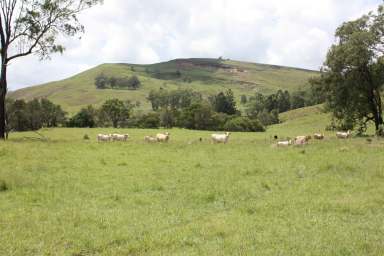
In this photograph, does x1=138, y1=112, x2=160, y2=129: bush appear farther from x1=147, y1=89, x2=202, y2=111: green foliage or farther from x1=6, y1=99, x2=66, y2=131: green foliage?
Answer: x1=147, y1=89, x2=202, y2=111: green foliage

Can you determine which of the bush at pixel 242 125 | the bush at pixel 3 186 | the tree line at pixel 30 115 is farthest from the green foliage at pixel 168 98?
the bush at pixel 3 186

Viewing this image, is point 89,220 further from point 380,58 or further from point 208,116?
point 208,116

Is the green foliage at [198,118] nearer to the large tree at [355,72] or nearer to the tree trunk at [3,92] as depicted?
the large tree at [355,72]

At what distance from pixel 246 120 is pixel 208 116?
27.7ft

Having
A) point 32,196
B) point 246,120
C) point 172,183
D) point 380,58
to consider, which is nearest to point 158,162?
point 172,183

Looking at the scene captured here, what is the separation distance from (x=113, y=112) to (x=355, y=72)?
237ft

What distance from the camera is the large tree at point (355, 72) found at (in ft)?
124

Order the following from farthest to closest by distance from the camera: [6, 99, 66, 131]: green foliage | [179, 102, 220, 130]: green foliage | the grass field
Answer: [179, 102, 220, 130]: green foliage, [6, 99, 66, 131]: green foliage, the grass field

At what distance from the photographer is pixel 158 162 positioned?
76.6 feet

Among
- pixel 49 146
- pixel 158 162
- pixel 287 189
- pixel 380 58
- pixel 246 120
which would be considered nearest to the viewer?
pixel 287 189

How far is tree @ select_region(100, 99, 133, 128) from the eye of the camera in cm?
10328

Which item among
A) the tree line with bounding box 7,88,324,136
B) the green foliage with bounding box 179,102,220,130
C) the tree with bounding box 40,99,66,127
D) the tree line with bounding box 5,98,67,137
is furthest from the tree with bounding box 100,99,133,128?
the green foliage with bounding box 179,102,220,130

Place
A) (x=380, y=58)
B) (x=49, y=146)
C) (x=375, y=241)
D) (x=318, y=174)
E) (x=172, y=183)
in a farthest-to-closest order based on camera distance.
→ (x=380, y=58), (x=49, y=146), (x=318, y=174), (x=172, y=183), (x=375, y=241)

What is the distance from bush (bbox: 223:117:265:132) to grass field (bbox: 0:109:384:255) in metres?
70.1
